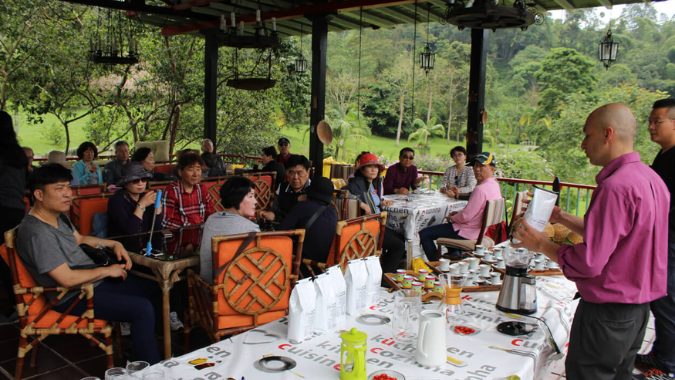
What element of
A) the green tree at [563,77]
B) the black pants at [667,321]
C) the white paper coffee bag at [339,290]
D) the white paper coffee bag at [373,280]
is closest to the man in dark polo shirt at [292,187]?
the white paper coffee bag at [373,280]

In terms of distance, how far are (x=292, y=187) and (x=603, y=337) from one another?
3.18 meters

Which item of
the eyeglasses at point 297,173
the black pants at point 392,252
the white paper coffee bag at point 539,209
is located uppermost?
the white paper coffee bag at point 539,209

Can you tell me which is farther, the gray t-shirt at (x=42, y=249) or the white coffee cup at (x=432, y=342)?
the gray t-shirt at (x=42, y=249)

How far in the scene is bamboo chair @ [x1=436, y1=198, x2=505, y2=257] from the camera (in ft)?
14.6

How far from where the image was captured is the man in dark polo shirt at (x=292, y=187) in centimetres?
451

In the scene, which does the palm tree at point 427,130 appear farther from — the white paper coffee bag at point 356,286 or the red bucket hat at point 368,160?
the white paper coffee bag at point 356,286

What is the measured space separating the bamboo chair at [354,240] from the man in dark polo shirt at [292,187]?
43.8 inches

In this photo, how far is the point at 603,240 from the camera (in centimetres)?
163

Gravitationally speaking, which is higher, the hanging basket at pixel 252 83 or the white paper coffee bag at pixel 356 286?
the hanging basket at pixel 252 83

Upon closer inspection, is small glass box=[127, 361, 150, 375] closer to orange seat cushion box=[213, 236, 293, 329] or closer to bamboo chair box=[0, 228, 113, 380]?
orange seat cushion box=[213, 236, 293, 329]

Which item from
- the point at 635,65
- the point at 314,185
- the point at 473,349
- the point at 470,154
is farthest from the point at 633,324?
the point at 635,65

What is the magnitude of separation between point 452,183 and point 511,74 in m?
22.0

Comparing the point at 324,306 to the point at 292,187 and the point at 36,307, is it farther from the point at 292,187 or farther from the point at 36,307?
the point at 292,187

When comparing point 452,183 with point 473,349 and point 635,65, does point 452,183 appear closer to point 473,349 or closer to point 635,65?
point 473,349
